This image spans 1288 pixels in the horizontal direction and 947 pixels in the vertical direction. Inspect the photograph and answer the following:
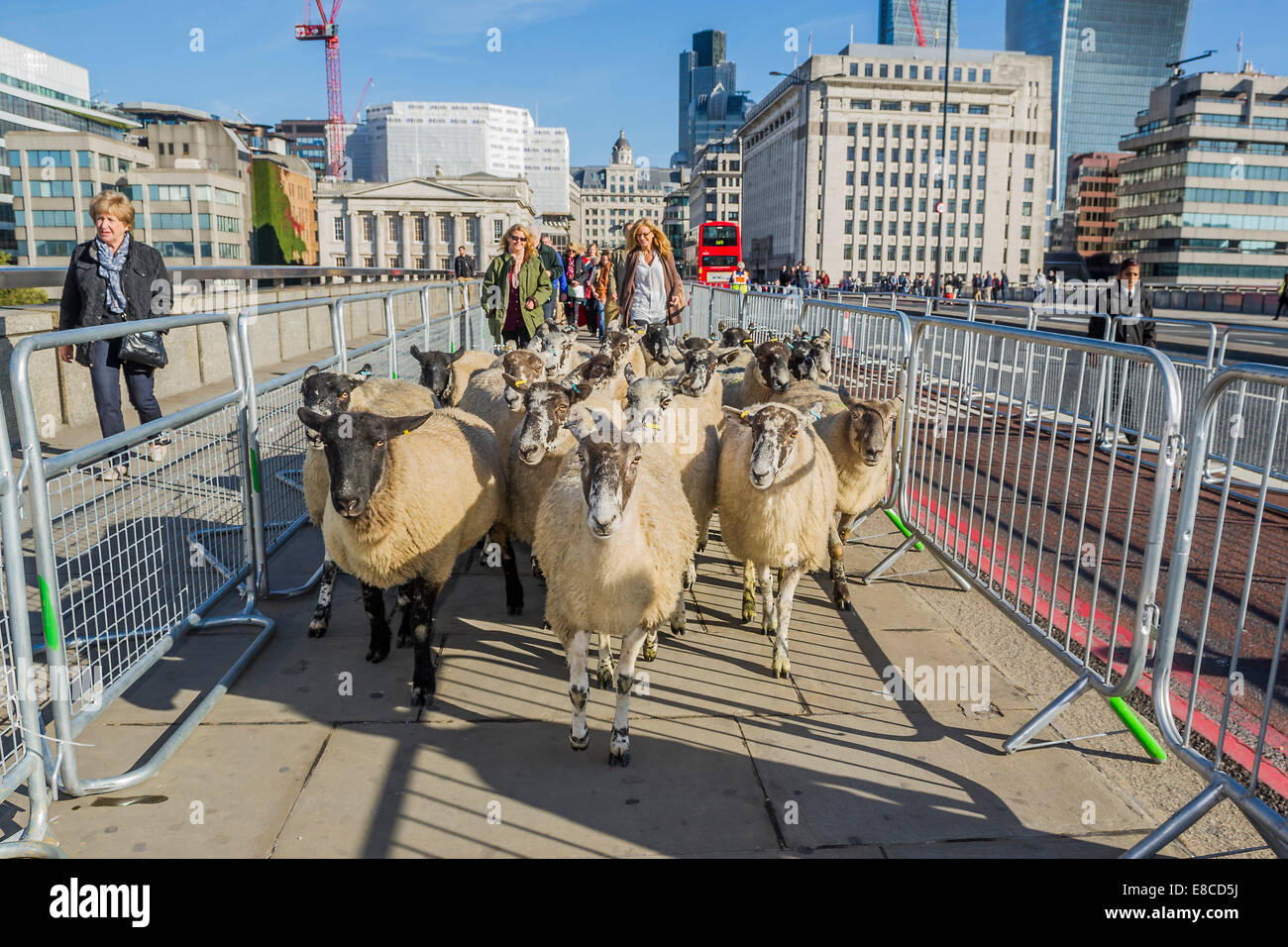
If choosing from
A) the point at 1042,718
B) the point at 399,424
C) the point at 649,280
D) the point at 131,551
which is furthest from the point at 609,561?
the point at 649,280

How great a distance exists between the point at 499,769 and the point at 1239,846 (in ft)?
10.1

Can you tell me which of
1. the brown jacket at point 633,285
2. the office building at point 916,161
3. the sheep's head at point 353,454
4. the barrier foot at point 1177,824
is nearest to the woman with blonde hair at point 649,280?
the brown jacket at point 633,285

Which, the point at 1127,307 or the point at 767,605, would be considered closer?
the point at 767,605

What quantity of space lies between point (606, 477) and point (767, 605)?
1985 mm

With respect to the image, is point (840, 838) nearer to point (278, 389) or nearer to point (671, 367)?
point (278, 389)

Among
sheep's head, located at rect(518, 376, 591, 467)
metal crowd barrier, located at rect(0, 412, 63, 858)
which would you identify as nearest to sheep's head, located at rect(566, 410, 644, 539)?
sheep's head, located at rect(518, 376, 591, 467)

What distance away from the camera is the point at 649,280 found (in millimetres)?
9625

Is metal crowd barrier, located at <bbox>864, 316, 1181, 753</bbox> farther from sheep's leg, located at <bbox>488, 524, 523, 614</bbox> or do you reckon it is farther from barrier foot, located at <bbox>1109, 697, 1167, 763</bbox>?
sheep's leg, located at <bbox>488, 524, 523, 614</bbox>

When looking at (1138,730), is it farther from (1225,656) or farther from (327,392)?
(327,392)

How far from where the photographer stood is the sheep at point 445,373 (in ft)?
28.4

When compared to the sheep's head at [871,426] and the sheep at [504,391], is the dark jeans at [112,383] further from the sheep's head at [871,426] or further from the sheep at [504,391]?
the sheep's head at [871,426]

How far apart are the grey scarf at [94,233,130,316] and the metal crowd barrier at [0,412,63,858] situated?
4.72 meters

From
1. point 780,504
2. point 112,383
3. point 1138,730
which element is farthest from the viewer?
point 112,383

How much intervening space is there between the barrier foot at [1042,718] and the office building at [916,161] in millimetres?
116768
